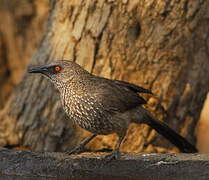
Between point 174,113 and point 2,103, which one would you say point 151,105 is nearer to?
point 174,113

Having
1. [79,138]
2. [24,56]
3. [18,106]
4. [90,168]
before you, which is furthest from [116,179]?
Answer: [24,56]

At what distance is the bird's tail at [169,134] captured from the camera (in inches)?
270

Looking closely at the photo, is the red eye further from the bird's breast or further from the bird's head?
the bird's breast

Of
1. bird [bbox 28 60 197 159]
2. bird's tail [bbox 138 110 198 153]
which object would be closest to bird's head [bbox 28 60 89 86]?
bird [bbox 28 60 197 159]

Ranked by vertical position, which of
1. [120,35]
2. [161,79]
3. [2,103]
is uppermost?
[120,35]

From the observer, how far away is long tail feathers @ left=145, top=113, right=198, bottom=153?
6898mm

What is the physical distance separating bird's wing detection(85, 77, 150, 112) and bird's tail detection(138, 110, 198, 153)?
0.44m

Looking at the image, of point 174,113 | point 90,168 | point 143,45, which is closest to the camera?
point 90,168

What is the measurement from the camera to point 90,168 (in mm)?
5605

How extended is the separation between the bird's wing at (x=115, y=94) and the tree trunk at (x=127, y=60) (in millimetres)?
817

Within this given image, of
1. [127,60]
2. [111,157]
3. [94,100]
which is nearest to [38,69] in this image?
[94,100]

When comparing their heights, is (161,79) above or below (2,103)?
above

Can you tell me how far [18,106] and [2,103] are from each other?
3.34 meters

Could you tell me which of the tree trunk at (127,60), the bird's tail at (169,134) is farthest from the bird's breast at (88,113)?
the tree trunk at (127,60)
